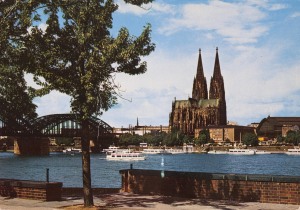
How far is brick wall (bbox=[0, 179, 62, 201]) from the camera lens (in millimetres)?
18688

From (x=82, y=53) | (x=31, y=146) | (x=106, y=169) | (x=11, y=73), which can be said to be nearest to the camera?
(x=82, y=53)

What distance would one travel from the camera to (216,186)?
19.4m

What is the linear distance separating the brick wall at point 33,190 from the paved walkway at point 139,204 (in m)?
0.35

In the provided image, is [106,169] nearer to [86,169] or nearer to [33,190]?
[33,190]

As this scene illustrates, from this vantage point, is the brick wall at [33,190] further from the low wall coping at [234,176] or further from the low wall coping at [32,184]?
the low wall coping at [234,176]

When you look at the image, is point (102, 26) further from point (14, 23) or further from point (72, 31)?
point (14, 23)

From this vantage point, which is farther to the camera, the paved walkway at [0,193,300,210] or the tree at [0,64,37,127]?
the tree at [0,64,37,127]

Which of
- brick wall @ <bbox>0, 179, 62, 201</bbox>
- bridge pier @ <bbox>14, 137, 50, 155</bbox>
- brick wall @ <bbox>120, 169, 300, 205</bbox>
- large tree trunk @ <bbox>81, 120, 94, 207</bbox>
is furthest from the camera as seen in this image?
bridge pier @ <bbox>14, 137, 50, 155</bbox>

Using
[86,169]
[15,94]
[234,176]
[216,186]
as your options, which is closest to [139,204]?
[86,169]

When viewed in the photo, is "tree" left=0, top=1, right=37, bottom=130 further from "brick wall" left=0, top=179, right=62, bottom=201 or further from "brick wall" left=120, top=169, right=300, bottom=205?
"brick wall" left=120, top=169, right=300, bottom=205

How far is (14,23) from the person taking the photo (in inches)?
728

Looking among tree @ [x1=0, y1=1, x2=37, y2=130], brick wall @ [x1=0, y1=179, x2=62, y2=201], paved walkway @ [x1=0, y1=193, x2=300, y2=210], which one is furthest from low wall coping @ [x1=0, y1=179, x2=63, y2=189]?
tree @ [x1=0, y1=1, x2=37, y2=130]

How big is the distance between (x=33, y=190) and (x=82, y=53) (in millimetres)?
5881

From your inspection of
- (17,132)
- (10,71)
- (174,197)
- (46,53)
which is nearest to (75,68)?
(46,53)
